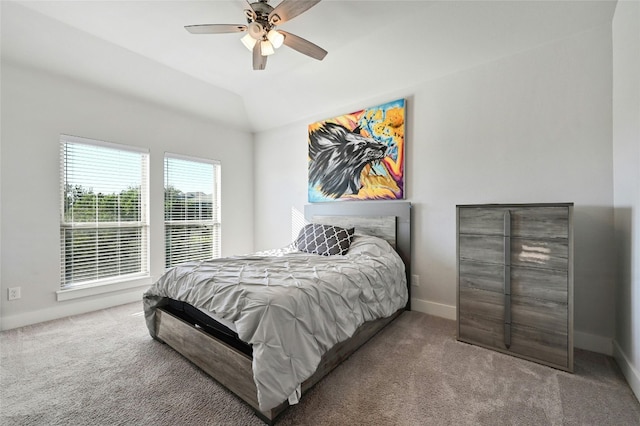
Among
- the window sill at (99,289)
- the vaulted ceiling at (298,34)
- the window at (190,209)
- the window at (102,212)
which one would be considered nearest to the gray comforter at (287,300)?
the window sill at (99,289)

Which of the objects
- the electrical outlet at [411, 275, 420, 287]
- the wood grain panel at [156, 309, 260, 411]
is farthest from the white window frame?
the electrical outlet at [411, 275, 420, 287]

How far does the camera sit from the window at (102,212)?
291 centimetres

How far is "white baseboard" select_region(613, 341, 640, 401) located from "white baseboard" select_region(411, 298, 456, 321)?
1.11 meters

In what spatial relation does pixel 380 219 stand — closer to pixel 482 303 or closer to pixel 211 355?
pixel 482 303

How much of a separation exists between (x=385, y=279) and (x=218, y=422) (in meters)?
1.59

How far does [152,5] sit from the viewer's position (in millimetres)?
2176

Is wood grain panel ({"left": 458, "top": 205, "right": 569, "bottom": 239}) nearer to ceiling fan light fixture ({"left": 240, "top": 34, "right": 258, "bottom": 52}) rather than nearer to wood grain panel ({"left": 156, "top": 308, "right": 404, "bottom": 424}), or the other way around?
wood grain panel ({"left": 156, "top": 308, "right": 404, "bottom": 424})

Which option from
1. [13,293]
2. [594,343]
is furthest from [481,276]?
[13,293]

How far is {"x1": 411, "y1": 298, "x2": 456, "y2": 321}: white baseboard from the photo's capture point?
2.73 metres

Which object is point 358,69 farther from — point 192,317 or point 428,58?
point 192,317

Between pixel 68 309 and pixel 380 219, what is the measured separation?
358 centimetres

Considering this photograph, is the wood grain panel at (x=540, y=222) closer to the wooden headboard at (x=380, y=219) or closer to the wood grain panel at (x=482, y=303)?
the wood grain panel at (x=482, y=303)

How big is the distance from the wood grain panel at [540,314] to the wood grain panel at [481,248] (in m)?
0.31

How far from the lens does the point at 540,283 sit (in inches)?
75.0
